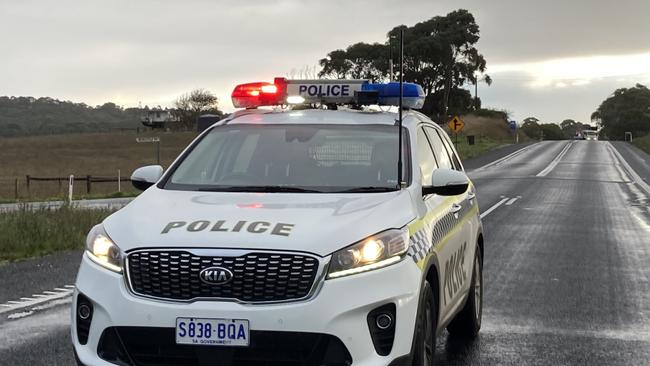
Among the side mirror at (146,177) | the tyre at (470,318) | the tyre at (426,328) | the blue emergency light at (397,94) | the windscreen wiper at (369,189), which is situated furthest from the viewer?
the tyre at (470,318)

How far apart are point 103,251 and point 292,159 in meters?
1.48

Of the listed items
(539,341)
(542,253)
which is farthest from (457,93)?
(539,341)

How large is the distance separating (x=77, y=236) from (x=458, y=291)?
761cm

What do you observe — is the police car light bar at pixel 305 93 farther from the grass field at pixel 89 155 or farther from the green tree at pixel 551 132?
the green tree at pixel 551 132

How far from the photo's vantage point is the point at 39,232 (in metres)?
11.3

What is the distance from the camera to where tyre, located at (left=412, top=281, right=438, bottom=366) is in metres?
3.97

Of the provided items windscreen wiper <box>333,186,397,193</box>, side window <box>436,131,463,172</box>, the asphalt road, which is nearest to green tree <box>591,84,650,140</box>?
the asphalt road

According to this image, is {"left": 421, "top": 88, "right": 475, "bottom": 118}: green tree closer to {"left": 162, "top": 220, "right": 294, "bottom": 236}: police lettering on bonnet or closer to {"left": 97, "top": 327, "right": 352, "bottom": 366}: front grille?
{"left": 162, "top": 220, "right": 294, "bottom": 236}: police lettering on bonnet

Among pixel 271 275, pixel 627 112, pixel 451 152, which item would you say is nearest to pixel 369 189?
pixel 271 275

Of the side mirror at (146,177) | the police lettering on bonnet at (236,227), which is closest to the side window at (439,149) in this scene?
the side mirror at (146,177)

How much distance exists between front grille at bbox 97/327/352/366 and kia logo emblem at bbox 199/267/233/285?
0.86ft

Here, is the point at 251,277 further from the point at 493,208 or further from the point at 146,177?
the point at 493,208

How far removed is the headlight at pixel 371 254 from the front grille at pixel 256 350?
0.32 metres

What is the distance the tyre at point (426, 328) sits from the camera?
3969 millimetres
